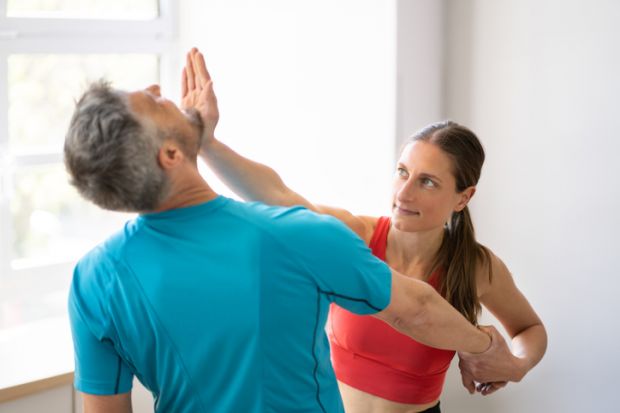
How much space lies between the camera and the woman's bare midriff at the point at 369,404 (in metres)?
1.93

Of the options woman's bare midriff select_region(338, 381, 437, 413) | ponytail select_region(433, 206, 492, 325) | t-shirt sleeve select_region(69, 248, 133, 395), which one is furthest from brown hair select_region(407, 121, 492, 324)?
t-shirt sleeve select_region(69, 248, 133, 395)

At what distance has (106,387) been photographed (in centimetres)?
126

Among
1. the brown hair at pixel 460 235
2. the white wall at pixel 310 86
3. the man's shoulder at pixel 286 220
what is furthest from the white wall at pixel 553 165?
the man's shoulder at pixel 286 220

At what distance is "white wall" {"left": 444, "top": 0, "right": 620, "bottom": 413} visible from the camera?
87.8 inches

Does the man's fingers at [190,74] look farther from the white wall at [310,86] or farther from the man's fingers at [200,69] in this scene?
the white wall at [310,86]

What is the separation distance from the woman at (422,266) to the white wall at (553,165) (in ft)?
1.19

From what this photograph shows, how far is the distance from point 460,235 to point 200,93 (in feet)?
2.61

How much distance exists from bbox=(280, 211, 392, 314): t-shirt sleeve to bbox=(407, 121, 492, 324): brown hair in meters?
0.64

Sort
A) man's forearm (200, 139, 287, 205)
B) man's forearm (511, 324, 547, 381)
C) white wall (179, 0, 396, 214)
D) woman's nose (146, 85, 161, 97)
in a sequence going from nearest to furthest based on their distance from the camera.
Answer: woman's nose (146, 85, 161, 97)
man's forearm (200, 139, 287, 205)
man's forearm (511, 324, 547, 381)
white wall (179, 0, 396, 214)

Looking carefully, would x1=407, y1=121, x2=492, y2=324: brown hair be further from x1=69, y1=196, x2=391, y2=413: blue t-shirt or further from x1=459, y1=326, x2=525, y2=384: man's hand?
x1=69, y1=196, x2=391, y2=413: blue t-shirt

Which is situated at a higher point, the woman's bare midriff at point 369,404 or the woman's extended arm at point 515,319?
the woman's extended arm at point 515,319

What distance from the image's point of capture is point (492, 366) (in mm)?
1873

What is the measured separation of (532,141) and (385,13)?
594mm

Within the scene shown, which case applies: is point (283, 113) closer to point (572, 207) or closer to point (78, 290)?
point (572, 207)
